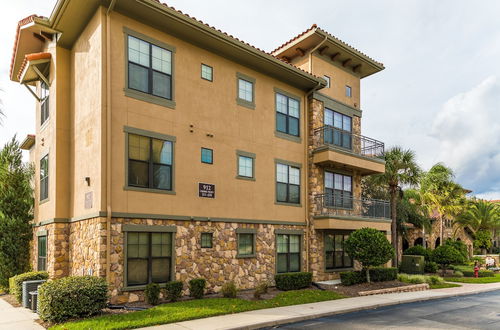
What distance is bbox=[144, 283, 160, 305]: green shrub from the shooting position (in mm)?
13938

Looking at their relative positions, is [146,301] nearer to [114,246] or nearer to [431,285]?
[114,246]

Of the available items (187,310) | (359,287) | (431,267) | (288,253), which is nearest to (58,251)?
(187,310)

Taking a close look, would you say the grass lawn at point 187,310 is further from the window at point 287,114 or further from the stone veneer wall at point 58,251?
the window at point 287,114

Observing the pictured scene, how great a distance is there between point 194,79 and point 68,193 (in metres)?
6.85

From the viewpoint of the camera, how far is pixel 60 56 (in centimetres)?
1731

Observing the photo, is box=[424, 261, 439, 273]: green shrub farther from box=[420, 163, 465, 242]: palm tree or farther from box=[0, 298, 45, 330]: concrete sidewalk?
box=[0, 298, 45, 330]: concrete sidewalk

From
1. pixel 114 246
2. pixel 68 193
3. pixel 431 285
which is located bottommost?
pixel 431 285

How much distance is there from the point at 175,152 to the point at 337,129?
10086 millimetres

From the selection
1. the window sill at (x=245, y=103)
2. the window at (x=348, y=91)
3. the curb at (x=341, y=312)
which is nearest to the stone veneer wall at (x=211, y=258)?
the curb at (x=341, y=312)

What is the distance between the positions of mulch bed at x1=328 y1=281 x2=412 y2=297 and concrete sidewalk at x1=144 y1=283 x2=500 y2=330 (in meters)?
0.86

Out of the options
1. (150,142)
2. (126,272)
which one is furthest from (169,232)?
(150,142)

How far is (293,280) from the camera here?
18734 mm

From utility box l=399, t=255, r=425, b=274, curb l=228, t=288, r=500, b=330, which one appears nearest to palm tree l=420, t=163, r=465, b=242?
utility box l=399, t=255, r=425, b=274

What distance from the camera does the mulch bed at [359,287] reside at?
18.5m
